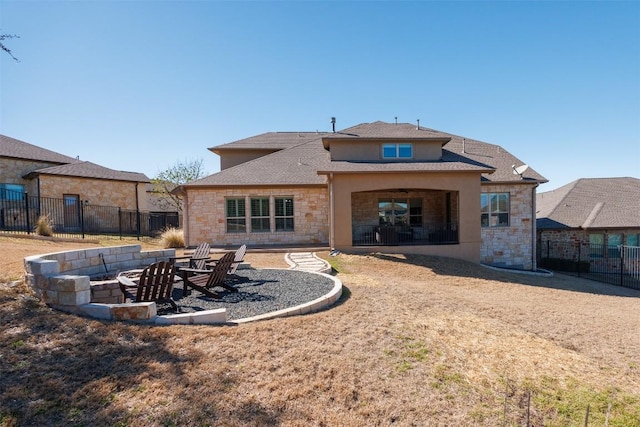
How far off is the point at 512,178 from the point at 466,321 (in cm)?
1186

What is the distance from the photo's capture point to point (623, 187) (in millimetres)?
22797

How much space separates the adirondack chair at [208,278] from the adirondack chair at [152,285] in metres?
1.02

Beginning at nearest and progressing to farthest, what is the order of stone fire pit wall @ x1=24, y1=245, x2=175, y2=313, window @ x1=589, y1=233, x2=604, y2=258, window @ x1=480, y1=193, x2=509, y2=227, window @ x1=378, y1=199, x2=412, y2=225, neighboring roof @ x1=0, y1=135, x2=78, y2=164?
stone fire pit wall @ x1=24, y1=245, x2=175, y2=313, window @ x1=480, y1=193, x2=509, y2=227, window @ x1=378, y1=199, x2=412, y2=225, window @ x1=589, y1=233, x2=604, y2=258, neighboring roof @ x1=0, y1=135, x2=78, y2=164

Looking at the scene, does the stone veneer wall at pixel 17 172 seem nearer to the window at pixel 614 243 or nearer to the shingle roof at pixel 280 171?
the shingle roof at pixel 280 171

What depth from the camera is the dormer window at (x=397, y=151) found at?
52.2 ft

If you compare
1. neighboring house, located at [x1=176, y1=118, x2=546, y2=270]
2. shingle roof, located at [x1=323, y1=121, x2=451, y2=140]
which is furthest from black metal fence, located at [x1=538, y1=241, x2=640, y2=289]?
shingle roof, located at [x1=323, y1=121, x2=451, y2=140]

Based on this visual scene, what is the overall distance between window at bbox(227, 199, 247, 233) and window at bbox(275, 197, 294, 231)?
1661 millimetres

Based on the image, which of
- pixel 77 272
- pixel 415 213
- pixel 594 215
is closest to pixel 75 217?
pixel 77 272

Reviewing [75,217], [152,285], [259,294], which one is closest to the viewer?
[152,285]

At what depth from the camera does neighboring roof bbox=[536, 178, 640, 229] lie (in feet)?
62.3

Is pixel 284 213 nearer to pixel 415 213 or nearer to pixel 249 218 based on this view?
pixel 249 218

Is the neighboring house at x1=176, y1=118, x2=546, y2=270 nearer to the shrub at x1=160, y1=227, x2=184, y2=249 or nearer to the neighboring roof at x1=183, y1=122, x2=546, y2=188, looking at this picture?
the neighboring roof at x1=183, y1=122, x2=546, y2=188

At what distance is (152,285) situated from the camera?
5465mm

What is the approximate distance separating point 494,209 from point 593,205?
10615 millimetres
